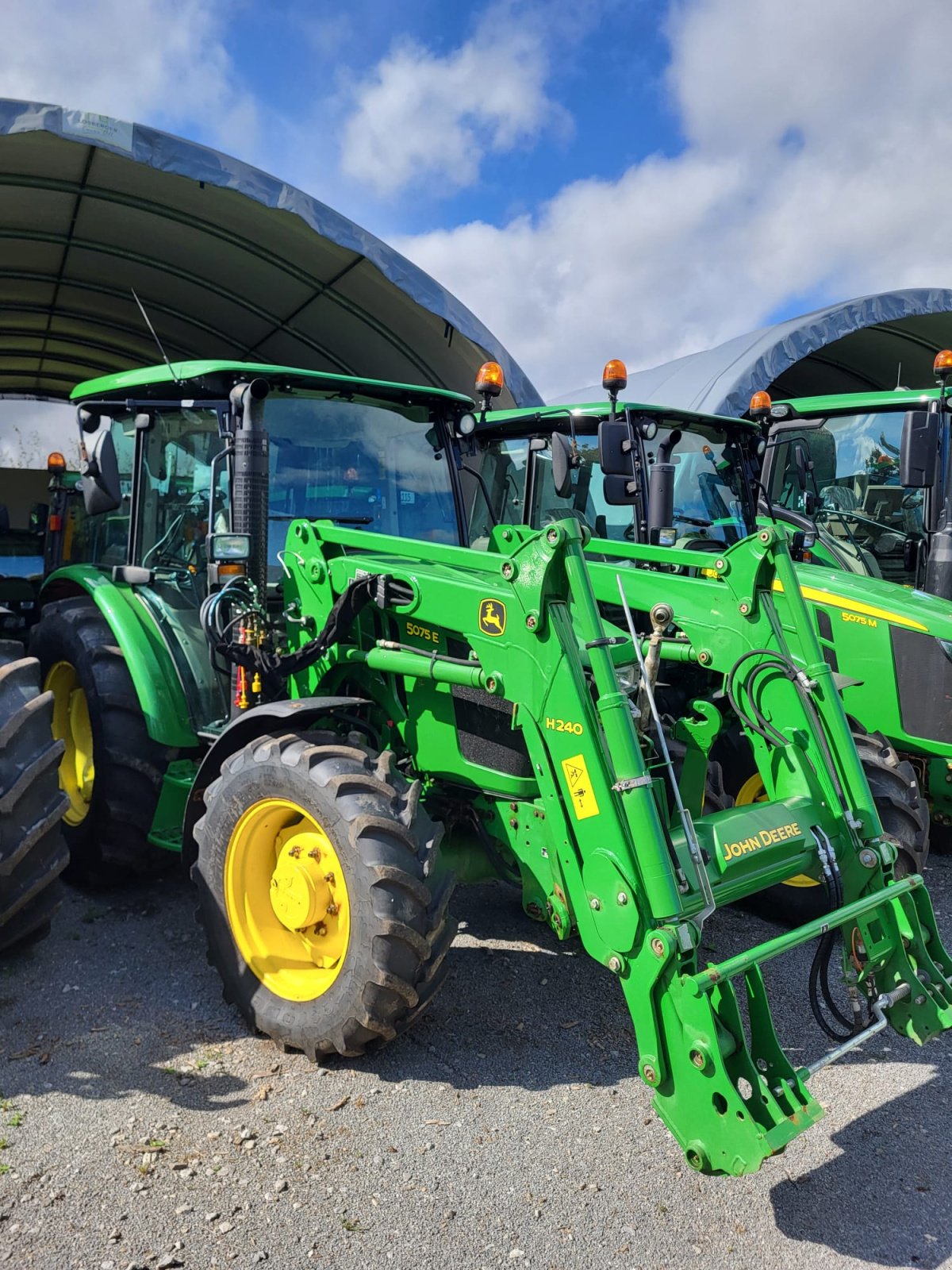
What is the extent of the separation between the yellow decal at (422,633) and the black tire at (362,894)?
1.69ft

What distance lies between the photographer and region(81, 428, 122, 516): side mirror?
452 cm

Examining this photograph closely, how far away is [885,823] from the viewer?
465 cm

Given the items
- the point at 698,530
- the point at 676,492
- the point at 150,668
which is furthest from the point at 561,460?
the point at 150,668

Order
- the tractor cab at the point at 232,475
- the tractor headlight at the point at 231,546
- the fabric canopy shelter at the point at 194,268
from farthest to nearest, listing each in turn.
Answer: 1. the fabric canopy shelter at the point at 194,268
2. the tractor cab at the point at 232,475
3. the tractor headlight at the point at 231,546

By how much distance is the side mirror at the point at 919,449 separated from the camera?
19.9 feet

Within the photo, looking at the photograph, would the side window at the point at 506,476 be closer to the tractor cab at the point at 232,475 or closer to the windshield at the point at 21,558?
the tractor cab at the point at 232,475

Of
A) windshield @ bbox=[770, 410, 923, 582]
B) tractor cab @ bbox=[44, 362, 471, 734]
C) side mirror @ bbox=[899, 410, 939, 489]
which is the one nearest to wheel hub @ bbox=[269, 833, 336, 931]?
tractor cab @ bbox=[44, 362, 471, 734]

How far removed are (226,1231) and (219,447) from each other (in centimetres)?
309

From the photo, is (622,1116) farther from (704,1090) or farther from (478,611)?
(478,611)

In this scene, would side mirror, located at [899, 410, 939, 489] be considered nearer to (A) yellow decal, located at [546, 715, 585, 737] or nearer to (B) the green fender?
(A) yellow decal, located at [546, 715, 585, 737]

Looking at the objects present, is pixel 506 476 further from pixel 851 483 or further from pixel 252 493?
pixel 252 493

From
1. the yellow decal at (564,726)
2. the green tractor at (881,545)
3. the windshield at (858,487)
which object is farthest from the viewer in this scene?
the windshield at (858,487)

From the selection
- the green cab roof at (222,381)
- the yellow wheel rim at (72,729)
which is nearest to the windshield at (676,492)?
the green cab roof at (222,381)

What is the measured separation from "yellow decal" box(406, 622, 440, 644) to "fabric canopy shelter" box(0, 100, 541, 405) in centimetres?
420
